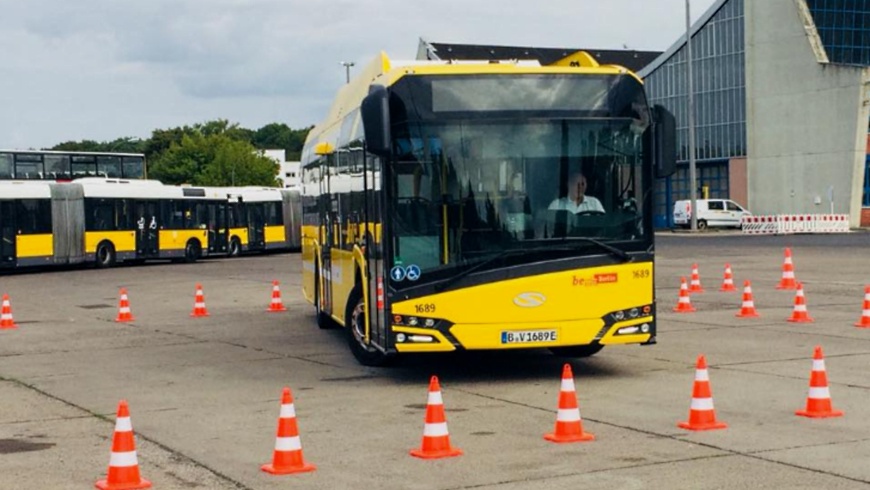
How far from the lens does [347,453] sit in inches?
393

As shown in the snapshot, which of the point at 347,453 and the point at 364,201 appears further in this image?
the point at 364,201

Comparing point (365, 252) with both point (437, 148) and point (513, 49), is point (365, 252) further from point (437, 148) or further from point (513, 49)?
point (513, 49)

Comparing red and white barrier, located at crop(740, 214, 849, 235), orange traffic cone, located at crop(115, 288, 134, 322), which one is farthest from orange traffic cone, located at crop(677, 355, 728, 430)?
red and white barrier, located at crop(740, 214, 849, 235)

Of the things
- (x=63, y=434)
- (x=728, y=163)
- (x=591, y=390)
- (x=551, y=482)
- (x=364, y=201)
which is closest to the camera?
(x=551, y=482)

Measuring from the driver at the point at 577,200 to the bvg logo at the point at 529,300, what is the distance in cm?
85

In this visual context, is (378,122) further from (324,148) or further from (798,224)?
(798,224)

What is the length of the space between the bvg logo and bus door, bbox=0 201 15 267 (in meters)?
35.0

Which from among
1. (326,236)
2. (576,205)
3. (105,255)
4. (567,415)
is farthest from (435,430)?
(105,255)

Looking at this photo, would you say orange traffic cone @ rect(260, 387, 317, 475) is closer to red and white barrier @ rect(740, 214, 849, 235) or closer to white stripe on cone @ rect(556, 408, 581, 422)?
white stripe on cone @ rect(556, 408, 581, 422)

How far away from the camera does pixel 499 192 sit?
533 inches

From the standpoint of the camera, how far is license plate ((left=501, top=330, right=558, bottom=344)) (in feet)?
44.2

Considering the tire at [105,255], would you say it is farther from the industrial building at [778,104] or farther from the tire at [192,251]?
the industrial building at [778,104]

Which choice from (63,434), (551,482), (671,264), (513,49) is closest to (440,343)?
(63,434)

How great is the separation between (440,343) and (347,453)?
355 centimetres
